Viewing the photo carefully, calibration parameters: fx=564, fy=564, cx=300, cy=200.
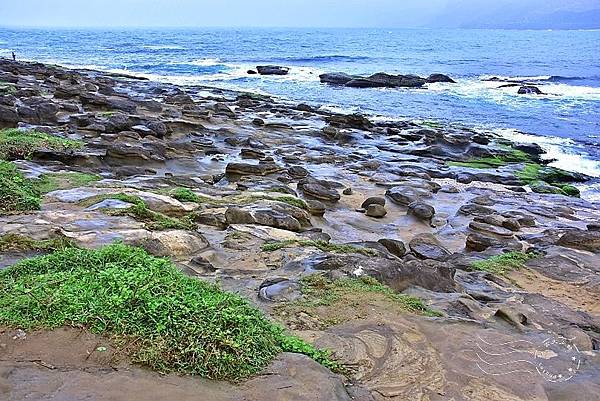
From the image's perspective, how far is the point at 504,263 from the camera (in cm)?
910

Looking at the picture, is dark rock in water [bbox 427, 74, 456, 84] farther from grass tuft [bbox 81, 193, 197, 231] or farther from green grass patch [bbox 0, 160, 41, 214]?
green grass patch [bbox 0, 160, 41, 214]

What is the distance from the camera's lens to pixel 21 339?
387 cm

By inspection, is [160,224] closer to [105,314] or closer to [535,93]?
[105,314]

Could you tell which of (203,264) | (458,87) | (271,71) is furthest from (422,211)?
(271,71)

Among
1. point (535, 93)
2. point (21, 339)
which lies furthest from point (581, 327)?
point (535, 93)

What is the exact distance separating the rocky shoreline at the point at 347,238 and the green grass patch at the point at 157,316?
0.17 meters

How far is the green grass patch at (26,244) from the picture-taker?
594cm

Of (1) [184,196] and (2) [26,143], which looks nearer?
(1) [184,196]

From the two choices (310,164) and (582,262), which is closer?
(582,262)

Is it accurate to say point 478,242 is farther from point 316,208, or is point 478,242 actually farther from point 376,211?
point 316,208

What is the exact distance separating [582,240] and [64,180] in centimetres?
978

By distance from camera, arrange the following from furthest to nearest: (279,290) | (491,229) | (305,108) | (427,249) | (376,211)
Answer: (305,108)
(376,211)
(491,229)
(427,249)
(279,290)

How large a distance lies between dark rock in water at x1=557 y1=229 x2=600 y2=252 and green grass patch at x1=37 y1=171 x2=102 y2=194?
9.04 metres

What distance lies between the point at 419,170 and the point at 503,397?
538 inches
